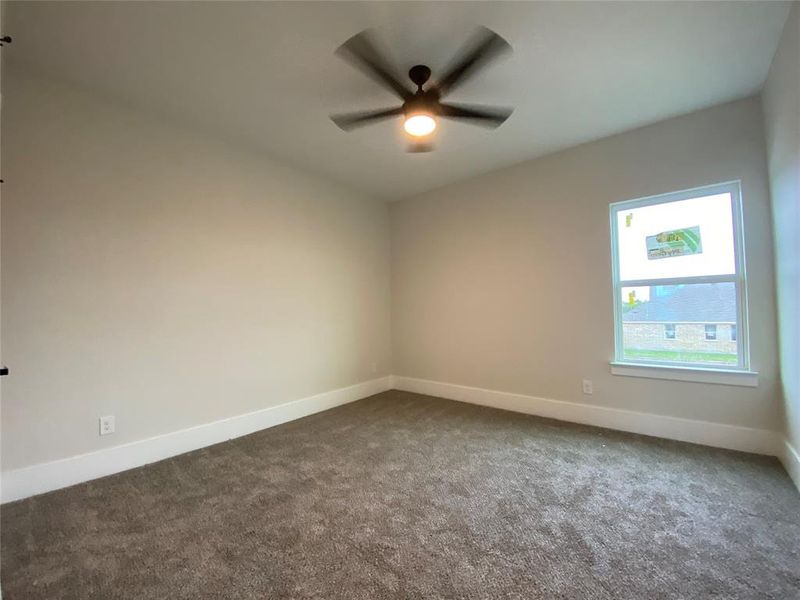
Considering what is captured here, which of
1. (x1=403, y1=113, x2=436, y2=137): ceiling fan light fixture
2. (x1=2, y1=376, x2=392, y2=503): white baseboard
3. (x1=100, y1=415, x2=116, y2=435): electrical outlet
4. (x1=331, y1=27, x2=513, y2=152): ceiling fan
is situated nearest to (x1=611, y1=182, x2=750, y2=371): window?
(x1=331, y1=27, x2=513, y2=152): ceiling fan

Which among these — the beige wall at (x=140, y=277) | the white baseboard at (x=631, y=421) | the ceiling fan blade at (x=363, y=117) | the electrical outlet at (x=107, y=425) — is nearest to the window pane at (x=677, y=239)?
the white baseboard at (x=631, y=421)

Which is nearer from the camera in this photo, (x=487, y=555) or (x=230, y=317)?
(x=487, y=555)

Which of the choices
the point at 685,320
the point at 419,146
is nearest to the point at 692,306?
the point at 685,320

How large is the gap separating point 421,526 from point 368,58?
246 centimetres

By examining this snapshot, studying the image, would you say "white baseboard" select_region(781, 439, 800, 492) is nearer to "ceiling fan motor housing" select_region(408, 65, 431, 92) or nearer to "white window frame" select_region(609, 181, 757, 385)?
"white window frame" select_region(609, 181, 757, 385)

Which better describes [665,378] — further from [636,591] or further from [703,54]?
[703,54]

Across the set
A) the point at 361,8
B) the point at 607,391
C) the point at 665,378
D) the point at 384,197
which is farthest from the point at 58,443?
the point at 665,378

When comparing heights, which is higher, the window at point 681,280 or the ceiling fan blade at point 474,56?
the ceiling fan blade at point 474,56

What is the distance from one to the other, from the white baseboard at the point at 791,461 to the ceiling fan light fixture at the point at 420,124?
2977 millimetres

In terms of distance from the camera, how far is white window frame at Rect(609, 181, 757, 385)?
2584 mm

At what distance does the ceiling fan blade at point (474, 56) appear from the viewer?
5.14ft

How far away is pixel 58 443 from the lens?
7.15 feet

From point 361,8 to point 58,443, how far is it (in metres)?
3.17

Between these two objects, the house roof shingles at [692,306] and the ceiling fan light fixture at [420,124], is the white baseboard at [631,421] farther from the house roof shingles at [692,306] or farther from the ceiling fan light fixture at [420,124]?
the ceiling fan light fixture at [420,124]
